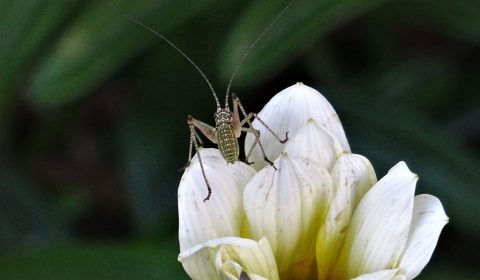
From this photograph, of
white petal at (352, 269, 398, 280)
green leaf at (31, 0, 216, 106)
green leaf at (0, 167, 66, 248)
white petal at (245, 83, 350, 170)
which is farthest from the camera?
green leaf at (0, 167, 66, 248)

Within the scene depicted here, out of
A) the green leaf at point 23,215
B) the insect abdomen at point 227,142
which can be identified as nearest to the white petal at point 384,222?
the insect abdomen at point 227,142

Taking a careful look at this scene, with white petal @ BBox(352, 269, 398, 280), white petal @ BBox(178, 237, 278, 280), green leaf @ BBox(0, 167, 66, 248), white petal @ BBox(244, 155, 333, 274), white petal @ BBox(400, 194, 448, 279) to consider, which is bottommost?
white petal @ BBox(352, 269, 398, 280)

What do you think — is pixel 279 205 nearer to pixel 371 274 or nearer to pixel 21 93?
pixel 371 274

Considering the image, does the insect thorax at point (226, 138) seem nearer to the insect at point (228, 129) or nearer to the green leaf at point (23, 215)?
the insect at point (228, 129)

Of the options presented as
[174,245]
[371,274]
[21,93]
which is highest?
[21,93]

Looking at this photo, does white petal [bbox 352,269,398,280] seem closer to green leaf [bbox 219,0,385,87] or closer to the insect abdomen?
the insect abdomen

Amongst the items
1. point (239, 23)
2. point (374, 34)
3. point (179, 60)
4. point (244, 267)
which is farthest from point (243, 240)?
point (374, 34)

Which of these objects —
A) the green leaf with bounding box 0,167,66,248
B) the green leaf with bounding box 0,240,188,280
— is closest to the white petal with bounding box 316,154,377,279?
the green leaf with bounding box 0,240,188,280
